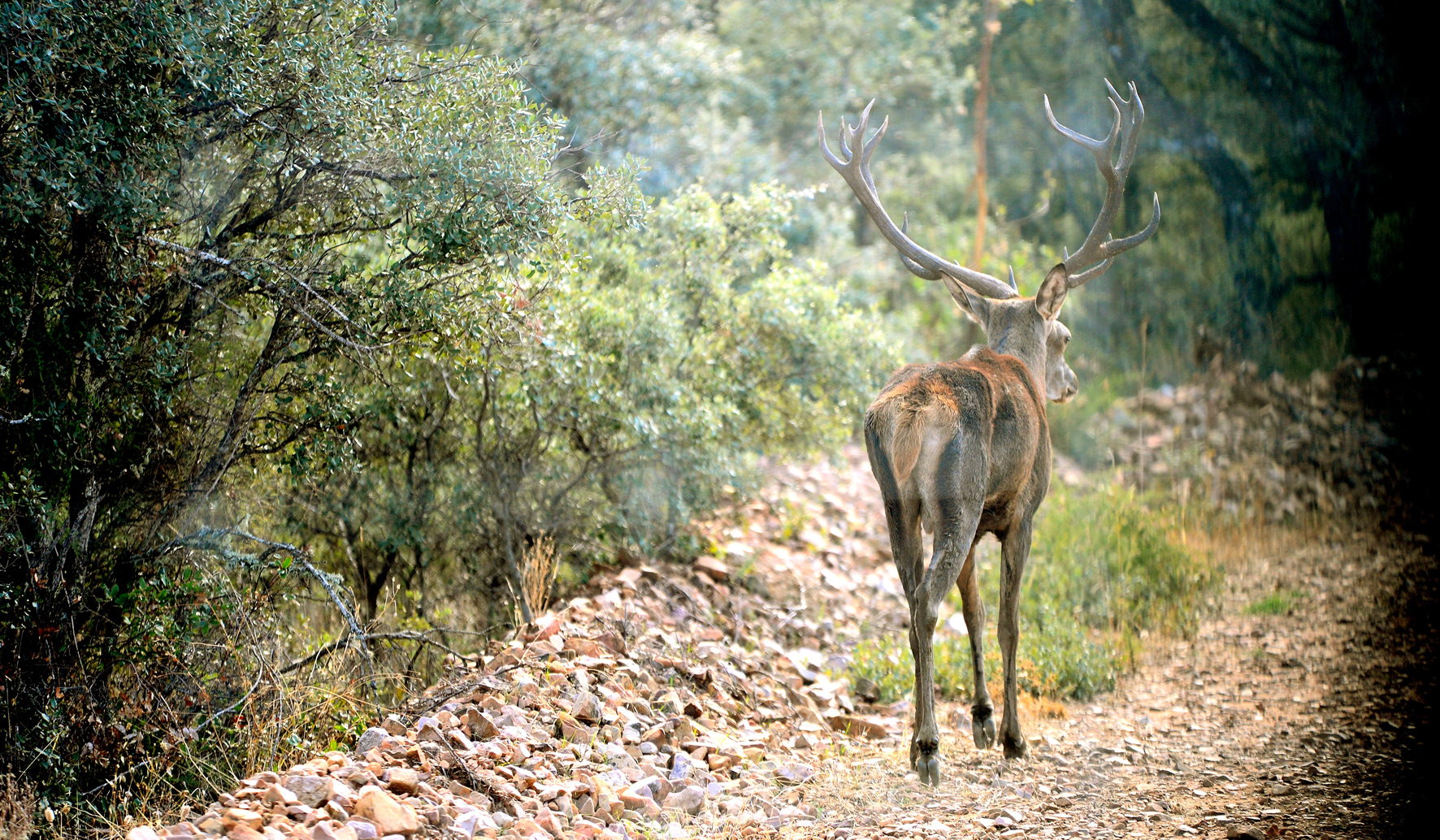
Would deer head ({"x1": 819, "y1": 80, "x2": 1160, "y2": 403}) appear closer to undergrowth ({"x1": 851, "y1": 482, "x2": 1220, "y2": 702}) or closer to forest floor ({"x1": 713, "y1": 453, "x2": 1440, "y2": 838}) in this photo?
undergrowth ({"x1": 851, "y1": 482, "x2": 1220, "y2": 702})

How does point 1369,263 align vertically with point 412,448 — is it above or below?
above

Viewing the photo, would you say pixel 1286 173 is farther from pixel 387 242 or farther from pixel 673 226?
pixel 387 242

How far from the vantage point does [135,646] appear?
555 centimetres

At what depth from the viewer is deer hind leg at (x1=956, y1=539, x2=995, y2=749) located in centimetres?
608

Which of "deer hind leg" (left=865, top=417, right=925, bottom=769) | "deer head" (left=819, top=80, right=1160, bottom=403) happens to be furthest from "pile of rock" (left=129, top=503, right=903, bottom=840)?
"deer head" (left=819, top=80, right=1160, bottom=403)

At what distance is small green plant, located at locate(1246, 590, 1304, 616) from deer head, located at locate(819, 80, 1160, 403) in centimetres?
320

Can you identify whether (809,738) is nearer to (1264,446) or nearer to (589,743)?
(589,743)

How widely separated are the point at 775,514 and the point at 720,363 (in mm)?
2372

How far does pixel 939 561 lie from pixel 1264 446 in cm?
788

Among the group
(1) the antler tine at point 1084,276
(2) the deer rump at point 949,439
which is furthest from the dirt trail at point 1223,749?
(1) the antler tine at point 1084,276

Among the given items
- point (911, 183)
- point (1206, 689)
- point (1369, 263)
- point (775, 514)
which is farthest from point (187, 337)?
point (911, 183)

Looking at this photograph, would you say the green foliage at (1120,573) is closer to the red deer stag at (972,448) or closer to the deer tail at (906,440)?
the red deer stag at (972,448)

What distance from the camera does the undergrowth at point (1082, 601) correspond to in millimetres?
7590

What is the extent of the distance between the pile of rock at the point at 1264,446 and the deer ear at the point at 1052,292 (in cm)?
547
